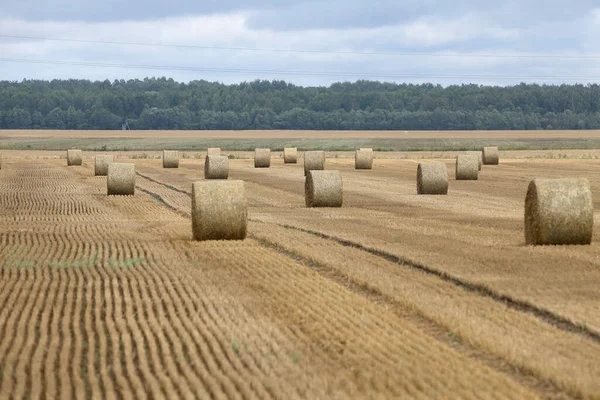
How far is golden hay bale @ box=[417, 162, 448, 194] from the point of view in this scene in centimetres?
3359

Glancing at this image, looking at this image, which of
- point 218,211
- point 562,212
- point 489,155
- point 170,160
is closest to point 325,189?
point 218,211

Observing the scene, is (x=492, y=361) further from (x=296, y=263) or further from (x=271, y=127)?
(x=271, y=127)

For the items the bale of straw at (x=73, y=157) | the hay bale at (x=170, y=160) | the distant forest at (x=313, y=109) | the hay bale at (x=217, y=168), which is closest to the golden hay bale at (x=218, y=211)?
the hay bale at (x=217, y=168)

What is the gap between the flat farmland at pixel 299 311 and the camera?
31.0ft

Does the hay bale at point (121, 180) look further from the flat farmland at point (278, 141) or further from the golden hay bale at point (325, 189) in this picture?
the flat farmland at point (278, 141)

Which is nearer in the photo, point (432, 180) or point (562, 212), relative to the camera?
point (562, 212)

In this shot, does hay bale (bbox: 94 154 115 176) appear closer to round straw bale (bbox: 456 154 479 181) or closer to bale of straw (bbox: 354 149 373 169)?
bale of straw (bbox: 354 149 373 169)

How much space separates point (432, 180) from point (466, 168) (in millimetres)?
8869

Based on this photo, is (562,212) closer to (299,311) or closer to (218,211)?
(218,211)

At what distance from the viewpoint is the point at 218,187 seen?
20.2 m

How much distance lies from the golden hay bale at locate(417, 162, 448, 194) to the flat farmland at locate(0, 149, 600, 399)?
347 inches

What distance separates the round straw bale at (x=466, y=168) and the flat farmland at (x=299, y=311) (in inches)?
693

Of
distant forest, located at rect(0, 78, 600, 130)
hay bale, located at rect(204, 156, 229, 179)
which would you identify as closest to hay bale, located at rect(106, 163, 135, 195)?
hay bale, located at rect(204, 156, 229, 179)

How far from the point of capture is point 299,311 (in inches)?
496
